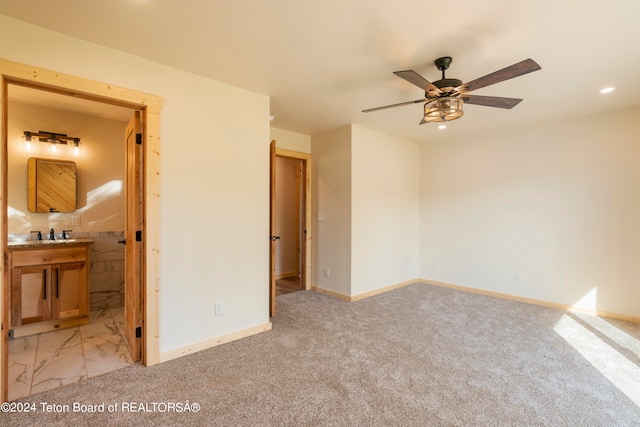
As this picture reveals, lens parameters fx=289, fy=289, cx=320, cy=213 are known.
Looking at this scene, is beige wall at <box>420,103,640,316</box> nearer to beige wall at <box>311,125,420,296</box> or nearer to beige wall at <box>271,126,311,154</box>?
beige wall at <box>311,125,420,296</box>

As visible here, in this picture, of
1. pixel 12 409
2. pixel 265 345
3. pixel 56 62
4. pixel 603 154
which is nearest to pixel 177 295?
pixel 265 345

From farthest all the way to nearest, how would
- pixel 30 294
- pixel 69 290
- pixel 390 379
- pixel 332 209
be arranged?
pixel 332 209 → pixel 69 290 → pixel 30 294 → pixel 390 379

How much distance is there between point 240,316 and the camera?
117 inches

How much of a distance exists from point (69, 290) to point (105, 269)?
67cm

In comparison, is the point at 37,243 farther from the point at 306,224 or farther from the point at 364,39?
the point at 364,39

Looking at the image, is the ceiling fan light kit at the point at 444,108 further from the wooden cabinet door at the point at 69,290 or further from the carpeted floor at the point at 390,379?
the wooden cabinet door at the point at 69,290

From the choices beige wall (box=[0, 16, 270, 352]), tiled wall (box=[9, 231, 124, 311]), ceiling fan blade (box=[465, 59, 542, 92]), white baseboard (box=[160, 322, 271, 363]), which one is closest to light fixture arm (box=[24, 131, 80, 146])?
tiled wall (box=[9, 231, 124, 311])

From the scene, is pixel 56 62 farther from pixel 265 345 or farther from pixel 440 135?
pixel 440 135

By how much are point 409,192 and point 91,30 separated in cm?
467

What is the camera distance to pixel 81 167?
12.4 ft

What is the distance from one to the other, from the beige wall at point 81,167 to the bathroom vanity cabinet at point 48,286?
0.63m

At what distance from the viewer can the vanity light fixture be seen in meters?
3.37

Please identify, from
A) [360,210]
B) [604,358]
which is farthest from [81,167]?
[604,358]

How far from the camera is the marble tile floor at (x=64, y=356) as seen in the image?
7.25ft
